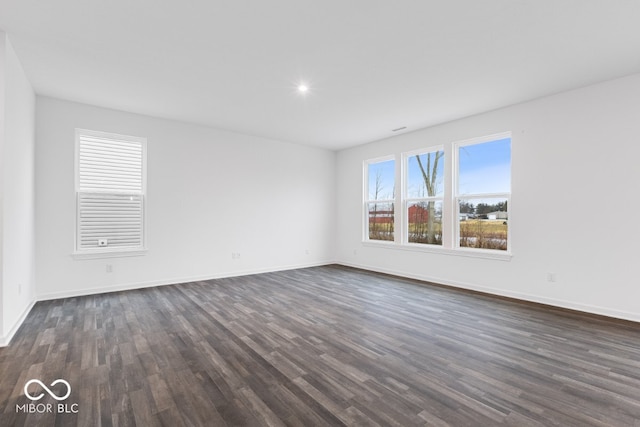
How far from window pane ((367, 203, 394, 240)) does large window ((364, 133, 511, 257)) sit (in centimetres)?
2

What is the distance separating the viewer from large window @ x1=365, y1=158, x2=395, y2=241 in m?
6.30

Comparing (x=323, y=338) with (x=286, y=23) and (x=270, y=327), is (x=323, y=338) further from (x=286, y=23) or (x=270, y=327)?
(x=286, y=23)

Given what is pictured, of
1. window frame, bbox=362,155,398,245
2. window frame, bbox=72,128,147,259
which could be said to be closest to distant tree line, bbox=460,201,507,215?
window frame, bbox=362,155,398,245

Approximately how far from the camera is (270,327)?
321 cm

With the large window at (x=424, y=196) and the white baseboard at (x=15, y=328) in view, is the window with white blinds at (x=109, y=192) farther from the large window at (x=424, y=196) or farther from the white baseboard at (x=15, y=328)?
the large window at (x=424, y=196)

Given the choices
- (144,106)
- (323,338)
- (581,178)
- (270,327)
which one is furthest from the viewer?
(144,106)

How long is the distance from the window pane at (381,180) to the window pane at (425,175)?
16.5 inches

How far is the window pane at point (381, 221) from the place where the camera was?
6.31 meters

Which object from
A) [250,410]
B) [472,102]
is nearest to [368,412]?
[250,410]

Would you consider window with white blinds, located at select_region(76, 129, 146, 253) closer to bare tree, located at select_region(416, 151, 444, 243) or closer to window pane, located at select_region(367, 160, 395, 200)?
window pane, located at select_region(367, 160, 395, 200)

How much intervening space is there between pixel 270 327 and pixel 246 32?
290 cm

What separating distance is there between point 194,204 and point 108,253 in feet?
4.89

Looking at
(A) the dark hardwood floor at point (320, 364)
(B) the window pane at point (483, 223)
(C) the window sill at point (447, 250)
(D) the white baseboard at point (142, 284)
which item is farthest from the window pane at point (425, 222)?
(D) the white baseboard at point (142, 284)

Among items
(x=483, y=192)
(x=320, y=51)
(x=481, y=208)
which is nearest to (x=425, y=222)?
(x=481, y=208)
